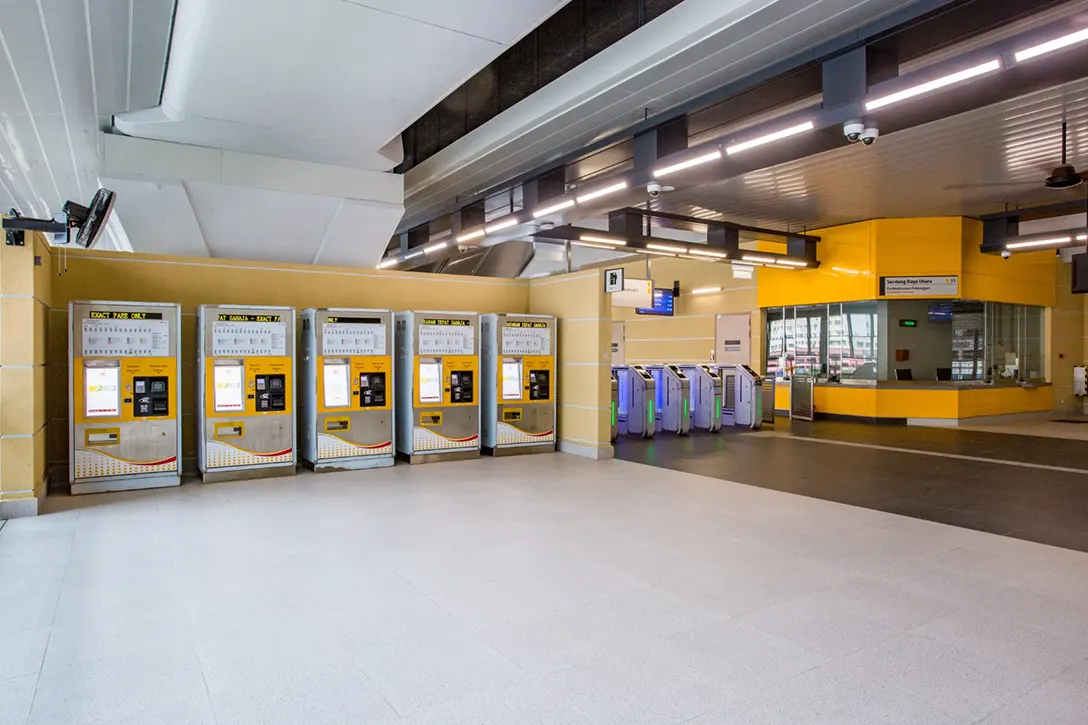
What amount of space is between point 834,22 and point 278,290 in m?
6.53

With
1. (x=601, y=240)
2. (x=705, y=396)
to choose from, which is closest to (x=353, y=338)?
(x=601, y=240)


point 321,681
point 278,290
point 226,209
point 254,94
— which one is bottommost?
point 321,681

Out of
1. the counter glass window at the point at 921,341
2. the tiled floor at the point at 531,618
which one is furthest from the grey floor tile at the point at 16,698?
the counter glass window at the point at 921,341

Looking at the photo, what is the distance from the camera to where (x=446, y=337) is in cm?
795

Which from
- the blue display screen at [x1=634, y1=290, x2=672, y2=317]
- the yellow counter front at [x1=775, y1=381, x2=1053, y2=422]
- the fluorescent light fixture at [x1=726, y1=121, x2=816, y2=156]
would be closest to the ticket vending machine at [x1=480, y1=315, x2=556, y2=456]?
the fluorescent light fixture at [x1=726, y1=121, x2=816, y2=156]

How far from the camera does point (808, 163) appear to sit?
9.16m

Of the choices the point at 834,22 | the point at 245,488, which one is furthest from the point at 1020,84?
the point at 245,488

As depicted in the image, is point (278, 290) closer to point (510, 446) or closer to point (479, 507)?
point (510, 446)

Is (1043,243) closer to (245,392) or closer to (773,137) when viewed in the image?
(773,137)

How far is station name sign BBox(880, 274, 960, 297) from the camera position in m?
12.3

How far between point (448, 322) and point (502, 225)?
2097mm

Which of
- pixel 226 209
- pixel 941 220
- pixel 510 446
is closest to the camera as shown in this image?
pixel 226 209

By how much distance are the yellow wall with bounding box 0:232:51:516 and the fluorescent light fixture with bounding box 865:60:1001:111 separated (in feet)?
21.9

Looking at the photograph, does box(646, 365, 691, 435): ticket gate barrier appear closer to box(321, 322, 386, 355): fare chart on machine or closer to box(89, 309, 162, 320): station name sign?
box(321, 322, 386, 355): fare chart on machine
